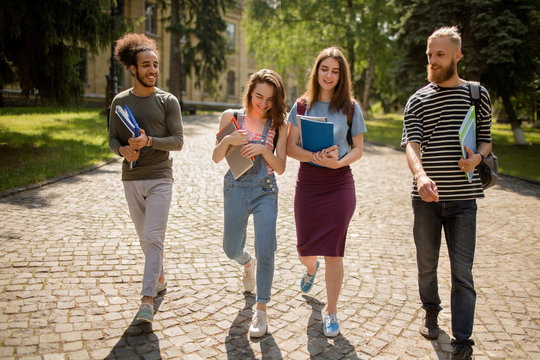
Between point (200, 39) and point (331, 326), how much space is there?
2907cm

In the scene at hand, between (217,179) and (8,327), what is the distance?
6824 millimetres

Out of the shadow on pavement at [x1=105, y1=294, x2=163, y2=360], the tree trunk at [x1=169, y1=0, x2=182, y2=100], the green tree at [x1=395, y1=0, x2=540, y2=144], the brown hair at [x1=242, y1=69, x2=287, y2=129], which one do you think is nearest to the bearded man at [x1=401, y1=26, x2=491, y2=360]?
the brown hair at [x1=242, y1=69, x2=287, y2=129]

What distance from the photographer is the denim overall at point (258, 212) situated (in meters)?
3.49

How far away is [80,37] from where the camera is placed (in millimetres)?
11641

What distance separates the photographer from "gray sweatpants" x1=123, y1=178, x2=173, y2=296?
3605 millimetres

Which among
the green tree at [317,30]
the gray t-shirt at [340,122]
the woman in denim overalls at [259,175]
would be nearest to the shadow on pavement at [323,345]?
the woman in denim overalls at [259,175]

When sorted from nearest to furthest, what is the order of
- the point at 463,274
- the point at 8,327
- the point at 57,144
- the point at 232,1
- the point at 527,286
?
the point at 463,274
the point at 8,327
the point at 527,286
the point at 57,144
the point at 232,1

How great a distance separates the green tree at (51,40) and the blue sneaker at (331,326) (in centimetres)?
1017

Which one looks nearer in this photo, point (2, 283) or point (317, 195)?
point (317, 195)

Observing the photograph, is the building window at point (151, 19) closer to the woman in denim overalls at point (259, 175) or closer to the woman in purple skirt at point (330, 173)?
the woman in denim overalls at point (259, 175)

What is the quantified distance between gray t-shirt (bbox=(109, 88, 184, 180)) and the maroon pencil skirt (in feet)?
3.86

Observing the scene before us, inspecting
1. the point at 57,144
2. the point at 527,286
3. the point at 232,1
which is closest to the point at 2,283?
the point at 527,286

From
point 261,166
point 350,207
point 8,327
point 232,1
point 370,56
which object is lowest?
point 8,327

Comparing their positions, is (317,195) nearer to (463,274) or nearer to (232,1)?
(463,274)
